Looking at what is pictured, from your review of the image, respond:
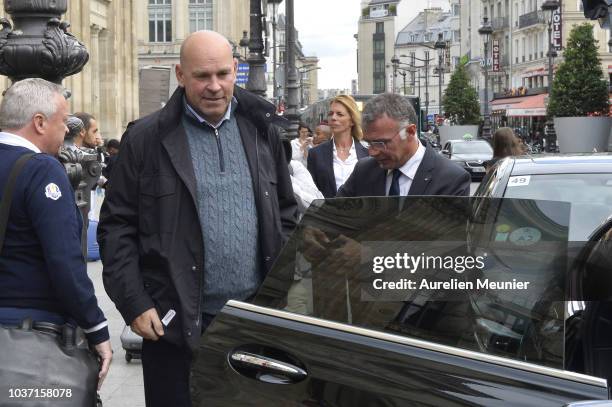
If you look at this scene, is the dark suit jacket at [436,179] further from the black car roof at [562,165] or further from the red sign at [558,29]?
the red sign at [558,29]

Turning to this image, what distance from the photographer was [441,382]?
340 cm

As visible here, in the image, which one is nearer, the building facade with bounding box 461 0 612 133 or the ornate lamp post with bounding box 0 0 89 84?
the ornate lamp post with bounding box 0 0 89 84

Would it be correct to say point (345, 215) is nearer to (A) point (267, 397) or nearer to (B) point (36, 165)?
(A) point (267, 397)

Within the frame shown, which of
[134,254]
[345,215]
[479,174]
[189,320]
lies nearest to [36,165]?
[134,254]

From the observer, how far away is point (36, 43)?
8398mm

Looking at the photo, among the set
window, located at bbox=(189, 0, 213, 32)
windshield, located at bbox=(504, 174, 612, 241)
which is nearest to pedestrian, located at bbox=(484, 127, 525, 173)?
windshield, located at bbox=(504, 174, 612, 241)

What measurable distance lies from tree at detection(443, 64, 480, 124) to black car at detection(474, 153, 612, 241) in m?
86.3

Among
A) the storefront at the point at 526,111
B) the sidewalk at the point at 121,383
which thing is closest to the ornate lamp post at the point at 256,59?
the sidewalk at the point at 121,383

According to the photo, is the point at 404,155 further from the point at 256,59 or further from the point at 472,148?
the point at 472,148

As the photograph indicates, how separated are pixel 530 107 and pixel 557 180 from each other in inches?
2621

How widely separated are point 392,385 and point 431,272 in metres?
0.39

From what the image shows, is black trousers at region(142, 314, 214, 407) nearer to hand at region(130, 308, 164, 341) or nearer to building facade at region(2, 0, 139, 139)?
hand at region(130, 308, 164, 341)

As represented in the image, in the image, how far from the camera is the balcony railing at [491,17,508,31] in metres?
115

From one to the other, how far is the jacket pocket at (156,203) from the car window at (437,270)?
101 cm
